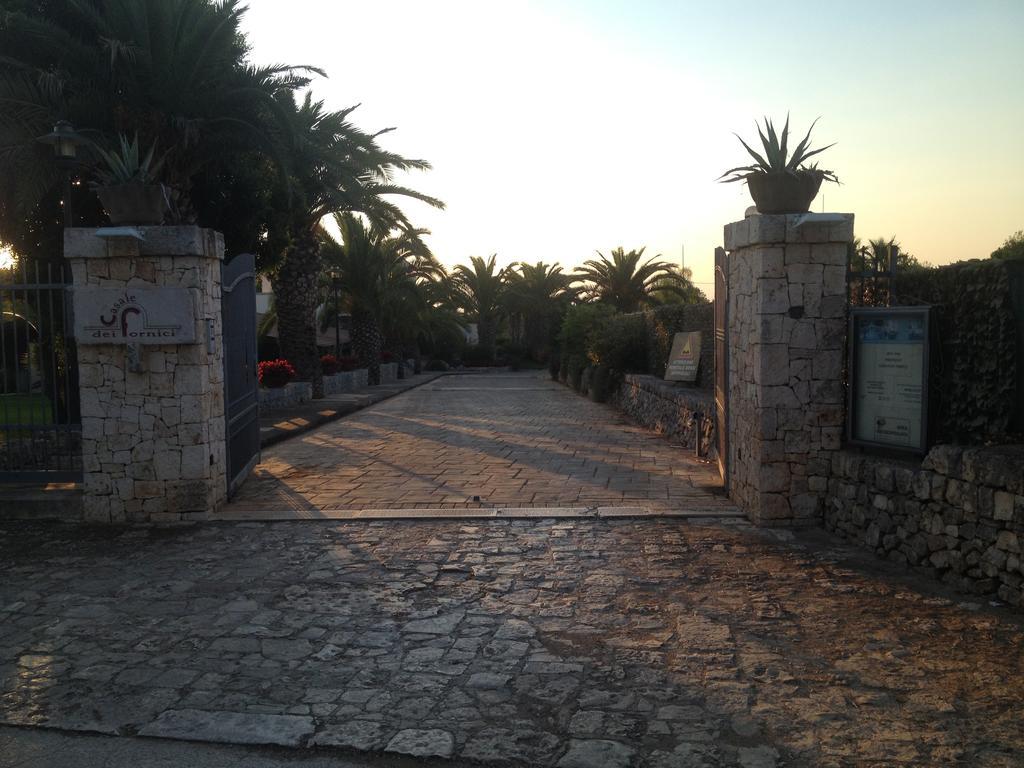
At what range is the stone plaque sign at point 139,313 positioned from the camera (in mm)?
7695

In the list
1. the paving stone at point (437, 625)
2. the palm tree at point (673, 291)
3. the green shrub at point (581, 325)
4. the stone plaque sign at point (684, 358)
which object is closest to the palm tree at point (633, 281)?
the palm tree at point (673, 291)

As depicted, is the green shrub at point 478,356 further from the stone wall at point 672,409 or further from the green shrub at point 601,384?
the stone wall at point 672,409

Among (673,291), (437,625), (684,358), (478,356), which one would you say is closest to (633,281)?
(673,291)

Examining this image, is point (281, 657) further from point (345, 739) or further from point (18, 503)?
point (18, 503)

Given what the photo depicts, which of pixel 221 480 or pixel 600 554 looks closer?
pixel 600 554

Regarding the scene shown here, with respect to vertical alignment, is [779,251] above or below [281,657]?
above

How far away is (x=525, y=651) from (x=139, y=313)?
5.01 meters

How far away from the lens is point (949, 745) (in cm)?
355

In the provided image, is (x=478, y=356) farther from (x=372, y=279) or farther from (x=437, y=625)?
(x=437, y=625)

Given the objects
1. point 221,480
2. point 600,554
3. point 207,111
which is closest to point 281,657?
point 600,554

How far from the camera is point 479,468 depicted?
10602 millimetres

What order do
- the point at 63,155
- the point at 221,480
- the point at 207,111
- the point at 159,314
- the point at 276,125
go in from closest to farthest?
the point at 159,314
the point at 221,480
the point at 63,155
the point at 207,111
the point at 276,125

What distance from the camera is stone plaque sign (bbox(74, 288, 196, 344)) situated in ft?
25.2

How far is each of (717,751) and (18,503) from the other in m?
7.11
